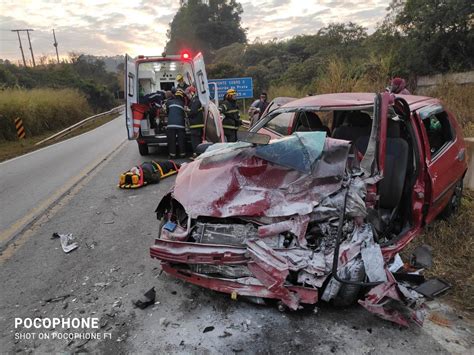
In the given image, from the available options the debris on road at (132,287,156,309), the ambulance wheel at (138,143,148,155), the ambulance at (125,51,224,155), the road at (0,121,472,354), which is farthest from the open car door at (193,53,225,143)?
the debris on road at (132,287,156,309)

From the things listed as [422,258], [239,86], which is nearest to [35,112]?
[239,86]

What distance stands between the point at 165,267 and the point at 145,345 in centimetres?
74

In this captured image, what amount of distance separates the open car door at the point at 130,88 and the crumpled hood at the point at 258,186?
6.49 metres

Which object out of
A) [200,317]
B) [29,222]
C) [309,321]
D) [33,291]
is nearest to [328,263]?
[309,321]

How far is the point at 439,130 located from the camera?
15.2ft

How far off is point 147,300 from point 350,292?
159 cm

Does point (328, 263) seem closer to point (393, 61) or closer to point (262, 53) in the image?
point (393, 61)

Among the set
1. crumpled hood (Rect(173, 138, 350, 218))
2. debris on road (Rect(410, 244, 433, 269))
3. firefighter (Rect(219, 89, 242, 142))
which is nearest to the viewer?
crumpled hood (Rect(173, 138, 350, 218))

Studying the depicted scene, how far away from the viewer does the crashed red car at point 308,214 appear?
272cm

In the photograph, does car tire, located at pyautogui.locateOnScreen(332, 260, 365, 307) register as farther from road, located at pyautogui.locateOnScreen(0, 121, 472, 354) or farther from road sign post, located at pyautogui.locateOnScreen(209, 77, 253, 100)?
road sign post, located at pyautogui.locateOnScreen(209, 77, 253, 100)

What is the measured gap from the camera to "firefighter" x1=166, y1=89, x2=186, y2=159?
8945 mm

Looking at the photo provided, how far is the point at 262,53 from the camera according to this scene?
36438 mm

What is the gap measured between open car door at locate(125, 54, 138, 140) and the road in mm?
5434

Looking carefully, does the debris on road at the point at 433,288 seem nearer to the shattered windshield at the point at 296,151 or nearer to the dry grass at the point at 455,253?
the dry grass at the point at 455,253
